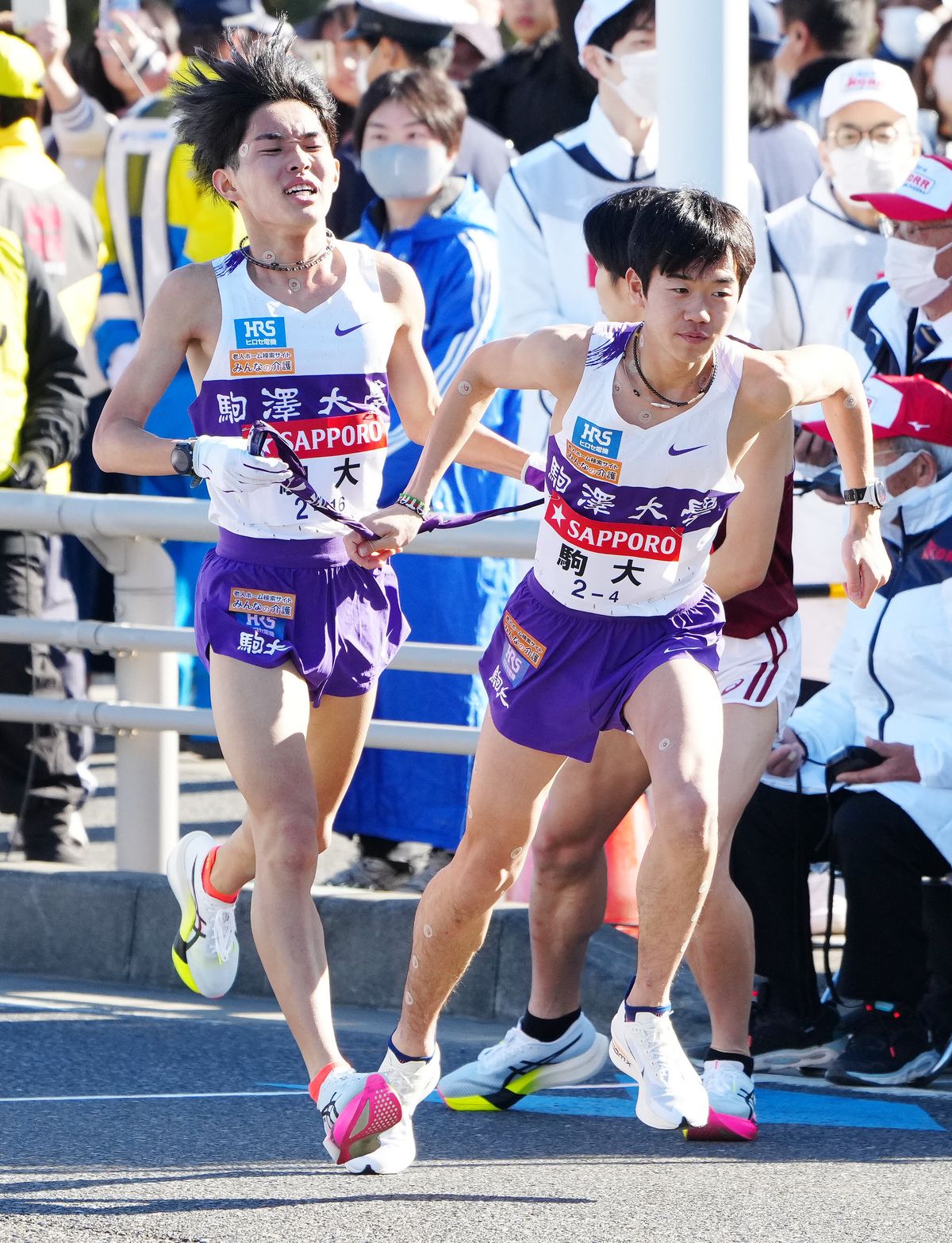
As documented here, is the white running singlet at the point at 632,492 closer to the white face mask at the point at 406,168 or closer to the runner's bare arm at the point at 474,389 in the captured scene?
the runner's bare arm at the point at 474,389

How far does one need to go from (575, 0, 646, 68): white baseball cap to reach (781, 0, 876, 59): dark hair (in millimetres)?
1940

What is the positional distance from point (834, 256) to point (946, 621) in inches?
80.0

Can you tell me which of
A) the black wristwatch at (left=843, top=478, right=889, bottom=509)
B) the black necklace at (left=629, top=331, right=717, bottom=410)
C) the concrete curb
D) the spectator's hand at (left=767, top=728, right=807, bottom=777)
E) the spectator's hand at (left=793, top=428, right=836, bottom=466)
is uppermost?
the black necklace at (left=629, top=331, right=717, bottom=410)

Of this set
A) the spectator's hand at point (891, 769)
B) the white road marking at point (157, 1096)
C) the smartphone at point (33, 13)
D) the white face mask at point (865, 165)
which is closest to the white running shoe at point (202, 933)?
the white road marking at point (157, 1096)

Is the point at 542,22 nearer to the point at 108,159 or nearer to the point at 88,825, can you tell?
the point at 108,159

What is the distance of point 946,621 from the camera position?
17.0 feet

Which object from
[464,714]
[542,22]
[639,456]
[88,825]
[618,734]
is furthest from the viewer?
[542,22]

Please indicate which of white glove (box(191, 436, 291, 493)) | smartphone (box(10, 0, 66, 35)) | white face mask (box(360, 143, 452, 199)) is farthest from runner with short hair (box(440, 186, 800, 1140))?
smartphone (box(10, 0, 66, 35))

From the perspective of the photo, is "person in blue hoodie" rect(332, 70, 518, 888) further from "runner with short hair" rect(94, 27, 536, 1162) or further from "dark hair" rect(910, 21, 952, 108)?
"dark hair" rect(910, 21, 952, 108)

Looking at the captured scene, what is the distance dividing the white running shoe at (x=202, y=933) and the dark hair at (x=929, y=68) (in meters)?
4.73

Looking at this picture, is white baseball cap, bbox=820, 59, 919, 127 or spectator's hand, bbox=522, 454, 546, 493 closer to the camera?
spectator's hand, bbox=522, 454, 546, 493

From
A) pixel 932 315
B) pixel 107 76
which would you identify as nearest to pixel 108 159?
pixel 107 76

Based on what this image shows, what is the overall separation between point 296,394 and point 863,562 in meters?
1.27

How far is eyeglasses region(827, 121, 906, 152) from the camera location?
6.88 m
